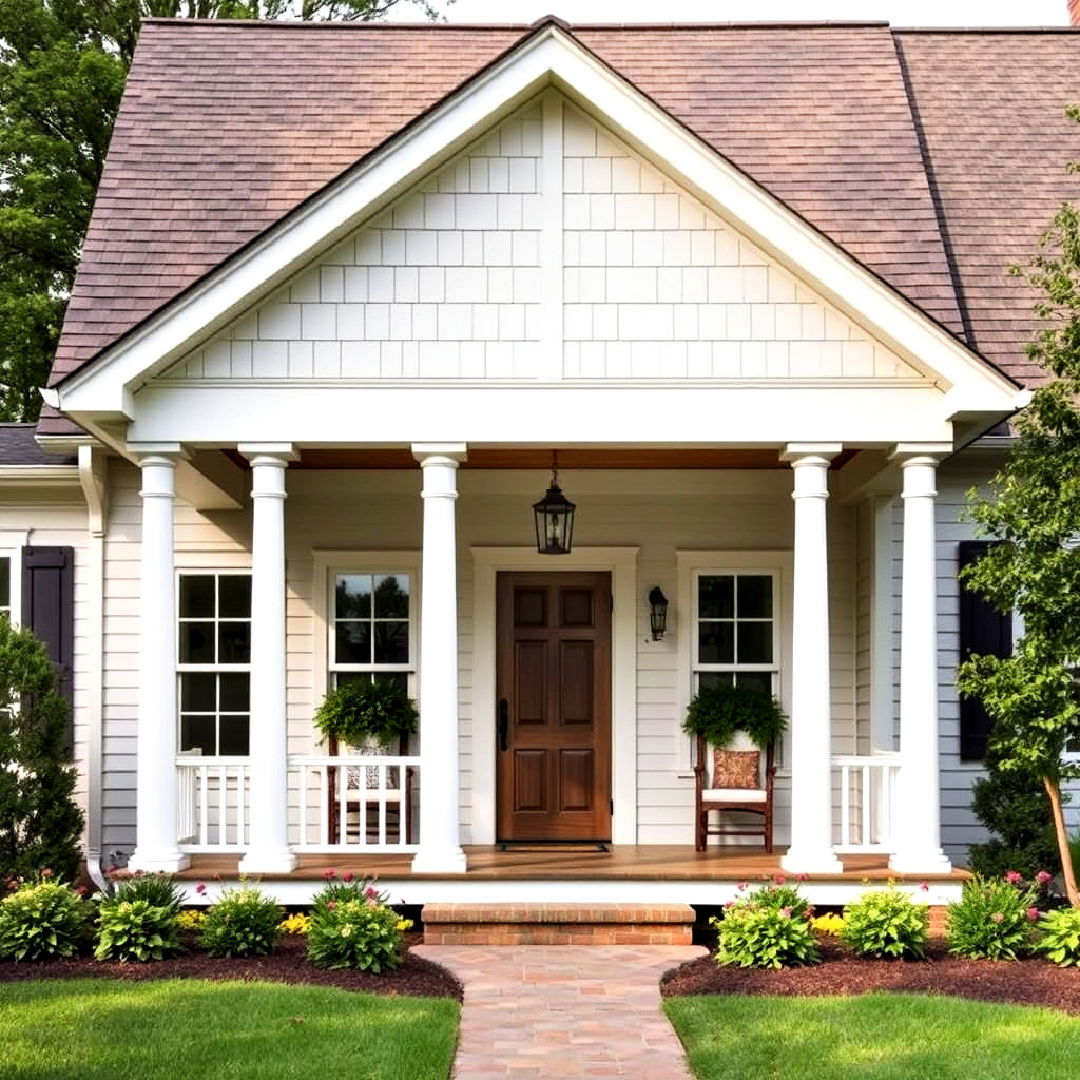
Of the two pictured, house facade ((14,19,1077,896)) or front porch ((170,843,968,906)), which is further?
house facade ((14,19,1077,896))

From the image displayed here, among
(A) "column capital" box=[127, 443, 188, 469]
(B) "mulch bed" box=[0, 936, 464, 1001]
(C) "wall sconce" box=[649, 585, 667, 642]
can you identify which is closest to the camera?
(B) "mulch bed" box=[0, 936, 464, 1001]

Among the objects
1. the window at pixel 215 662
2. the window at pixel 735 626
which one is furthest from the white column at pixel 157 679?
the window at pixel 735 626

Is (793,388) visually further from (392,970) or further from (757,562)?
(392,970)

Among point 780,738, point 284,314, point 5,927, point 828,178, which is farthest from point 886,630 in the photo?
point 5,927

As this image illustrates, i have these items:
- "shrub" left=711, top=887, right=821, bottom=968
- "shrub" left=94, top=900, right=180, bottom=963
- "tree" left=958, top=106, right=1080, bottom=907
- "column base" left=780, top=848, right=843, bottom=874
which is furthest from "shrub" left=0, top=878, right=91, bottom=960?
"tree" left=958, top=106, right=1080, bottom=907

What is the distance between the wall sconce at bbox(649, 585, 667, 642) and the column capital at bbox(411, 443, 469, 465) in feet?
9.53

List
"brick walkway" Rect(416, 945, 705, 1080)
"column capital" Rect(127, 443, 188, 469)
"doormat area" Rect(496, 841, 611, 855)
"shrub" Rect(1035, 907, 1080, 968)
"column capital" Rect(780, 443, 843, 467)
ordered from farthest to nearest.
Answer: "doormat area" Rect(496, 841, 611, 855), "column capital" Rect(780, 443, 843, 467), "column capital" Rect(127, 443, 188, 469), "shrub" Rect(1035, 907, 1080, 968), "brick walkway" Rect(416, 945, 705, 1080)

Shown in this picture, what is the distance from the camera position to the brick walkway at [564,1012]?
668 cm

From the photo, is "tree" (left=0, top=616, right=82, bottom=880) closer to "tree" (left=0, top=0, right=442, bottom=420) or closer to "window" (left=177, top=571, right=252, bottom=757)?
"window" (left=177, top=571, right=252, bottom=757)

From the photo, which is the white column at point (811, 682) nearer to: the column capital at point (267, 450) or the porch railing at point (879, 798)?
the porch railing at point (879, 798)

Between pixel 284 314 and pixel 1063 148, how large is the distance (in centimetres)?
772

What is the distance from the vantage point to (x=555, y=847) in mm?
12023

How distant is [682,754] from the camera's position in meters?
12.3

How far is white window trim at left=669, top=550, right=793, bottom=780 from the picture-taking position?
12383 mm
